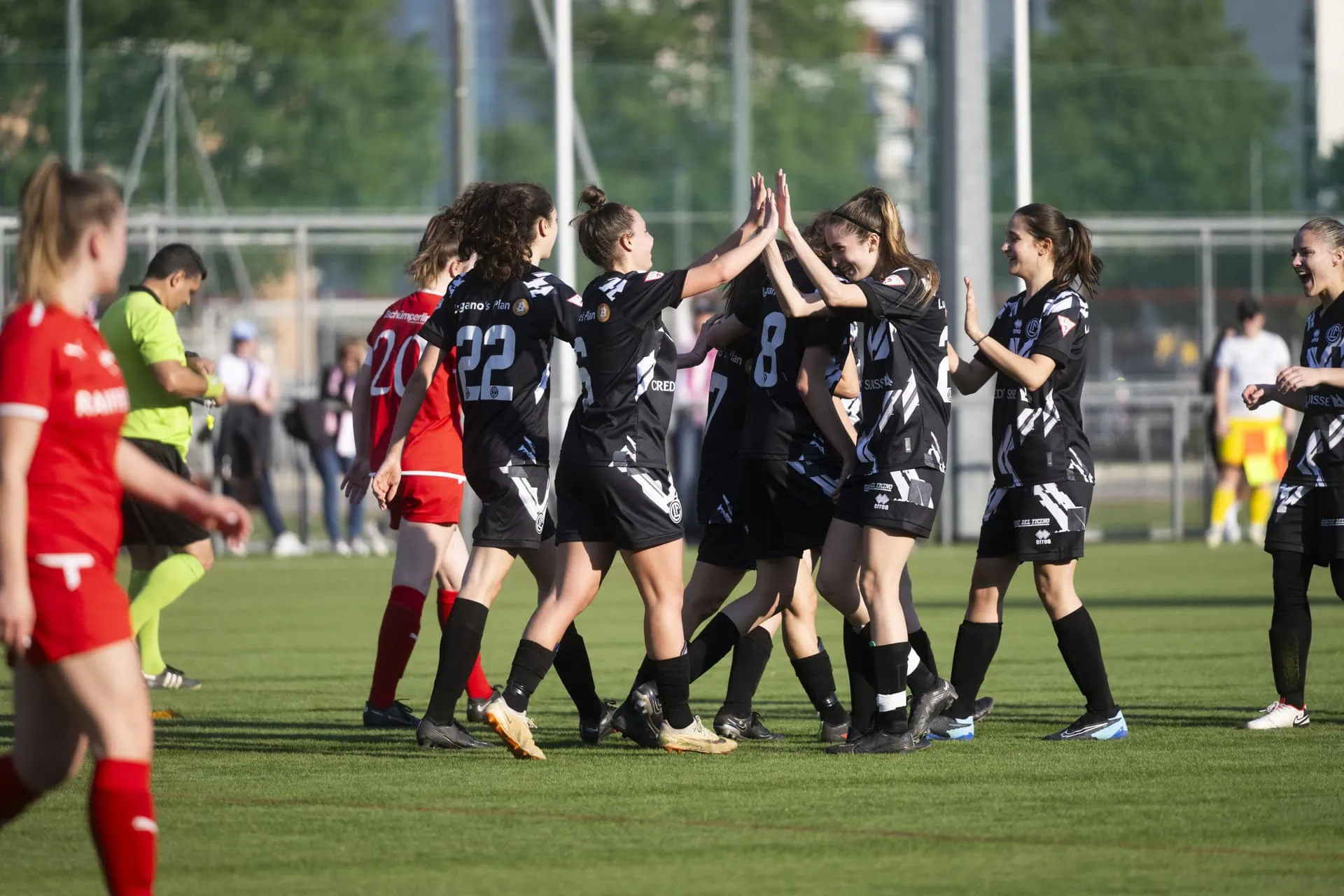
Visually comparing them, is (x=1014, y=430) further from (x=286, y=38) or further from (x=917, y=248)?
(x=286, y=38)

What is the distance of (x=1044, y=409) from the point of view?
25.4 ft

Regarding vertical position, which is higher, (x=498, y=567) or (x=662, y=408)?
(x=662, y=408)

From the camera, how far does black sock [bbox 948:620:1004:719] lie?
7895 mm

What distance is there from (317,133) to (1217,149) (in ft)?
41.3

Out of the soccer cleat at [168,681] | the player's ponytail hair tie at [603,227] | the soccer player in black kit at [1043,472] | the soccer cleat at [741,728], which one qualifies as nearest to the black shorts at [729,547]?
the soccer cleat at [741,728]

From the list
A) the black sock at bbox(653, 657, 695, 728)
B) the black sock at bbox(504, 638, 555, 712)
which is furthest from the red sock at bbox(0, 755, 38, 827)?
the black sock at bbox(653, 657, 695, 728)

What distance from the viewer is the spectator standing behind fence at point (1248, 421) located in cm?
1798

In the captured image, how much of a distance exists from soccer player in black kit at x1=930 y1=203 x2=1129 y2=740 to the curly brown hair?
5.46 ft

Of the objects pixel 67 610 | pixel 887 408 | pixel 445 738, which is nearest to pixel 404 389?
pixel 445 738

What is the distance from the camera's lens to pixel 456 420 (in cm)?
868

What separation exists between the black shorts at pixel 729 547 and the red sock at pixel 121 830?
3.60m

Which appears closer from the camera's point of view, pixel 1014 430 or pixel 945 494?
pixel 1014 430

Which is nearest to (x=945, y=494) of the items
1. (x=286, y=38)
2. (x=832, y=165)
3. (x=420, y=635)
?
(x=420, y=635)

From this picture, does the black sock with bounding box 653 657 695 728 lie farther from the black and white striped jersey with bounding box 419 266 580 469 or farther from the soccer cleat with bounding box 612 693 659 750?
the black and white striped jersey with bounding box 419 266 580 469
